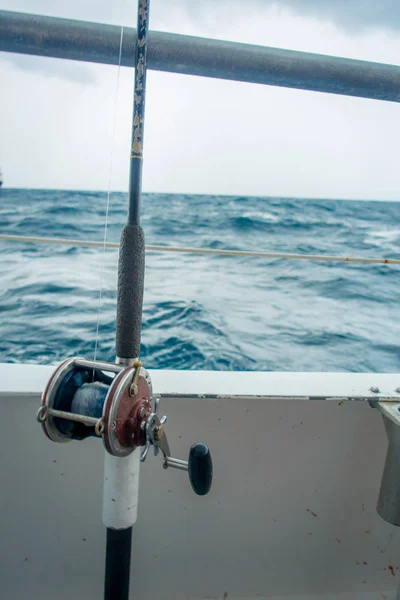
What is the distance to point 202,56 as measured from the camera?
81cm

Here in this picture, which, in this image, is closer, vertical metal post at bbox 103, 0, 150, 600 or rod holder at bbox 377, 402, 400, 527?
vertical metal post at bbox 103, 0, 150, 600

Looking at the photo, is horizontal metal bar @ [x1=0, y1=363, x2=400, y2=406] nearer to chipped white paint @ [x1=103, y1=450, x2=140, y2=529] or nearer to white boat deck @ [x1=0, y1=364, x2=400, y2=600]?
white boat deck @ [x1=0, y1=364, x2=400, y2=600]

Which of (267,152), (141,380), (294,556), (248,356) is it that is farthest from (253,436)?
(267,152)

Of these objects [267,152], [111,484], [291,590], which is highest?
[267,152]

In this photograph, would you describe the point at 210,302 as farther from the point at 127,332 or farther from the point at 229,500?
the point at 127,332

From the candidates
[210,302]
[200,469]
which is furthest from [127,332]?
[210,302]

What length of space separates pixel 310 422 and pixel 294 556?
32 centimetres

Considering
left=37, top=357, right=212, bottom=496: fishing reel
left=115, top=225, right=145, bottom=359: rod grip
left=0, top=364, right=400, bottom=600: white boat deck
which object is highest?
left=115, top=225, right=145, bottom=359: rod grip

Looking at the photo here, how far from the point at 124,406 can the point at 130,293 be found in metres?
0.16

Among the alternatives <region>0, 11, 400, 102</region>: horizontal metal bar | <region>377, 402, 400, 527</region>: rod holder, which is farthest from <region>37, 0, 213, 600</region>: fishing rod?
<region>377, 402, 400, 527</region>: rod holder

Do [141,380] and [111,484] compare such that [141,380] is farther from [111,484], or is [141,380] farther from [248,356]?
[248,356]

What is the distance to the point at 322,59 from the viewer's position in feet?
2.79

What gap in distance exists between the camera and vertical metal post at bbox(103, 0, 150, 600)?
2.28ft

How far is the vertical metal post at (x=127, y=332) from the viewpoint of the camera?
695 millimetres
